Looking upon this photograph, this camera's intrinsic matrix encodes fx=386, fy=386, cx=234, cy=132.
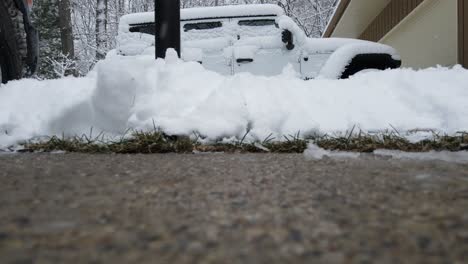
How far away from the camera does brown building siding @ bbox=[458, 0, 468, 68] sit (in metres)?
5.70

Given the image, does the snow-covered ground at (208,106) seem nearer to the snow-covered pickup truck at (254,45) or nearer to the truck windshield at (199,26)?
the snow-covered pickup truck at (254,45)

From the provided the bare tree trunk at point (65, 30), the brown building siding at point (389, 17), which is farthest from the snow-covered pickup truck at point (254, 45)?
the bare tree trunk at point (65, 30)

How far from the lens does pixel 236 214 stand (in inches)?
39.4

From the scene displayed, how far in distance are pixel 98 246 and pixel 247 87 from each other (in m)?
2.59

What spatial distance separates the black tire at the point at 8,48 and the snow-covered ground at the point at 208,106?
620mm

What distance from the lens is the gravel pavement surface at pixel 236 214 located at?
74 cm

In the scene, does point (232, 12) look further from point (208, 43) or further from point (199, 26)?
point (208, 43)

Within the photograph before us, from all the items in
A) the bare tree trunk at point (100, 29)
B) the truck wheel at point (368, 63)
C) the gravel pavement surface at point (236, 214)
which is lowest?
the gravel pavement surface at point (236, 214)

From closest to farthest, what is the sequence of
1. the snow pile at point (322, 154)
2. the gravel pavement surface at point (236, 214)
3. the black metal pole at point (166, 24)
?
the gravel pavement surface at point (236, 214), the snow pile at point (322, 154), the black metal pole at point (166, 24)

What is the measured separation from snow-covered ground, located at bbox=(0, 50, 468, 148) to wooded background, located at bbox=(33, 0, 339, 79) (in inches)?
613

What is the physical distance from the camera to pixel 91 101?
9.61 feet

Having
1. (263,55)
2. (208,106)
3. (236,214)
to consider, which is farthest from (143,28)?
(236,214)

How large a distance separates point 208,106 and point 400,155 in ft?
4.35

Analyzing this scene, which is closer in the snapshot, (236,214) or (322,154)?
(236,214)
